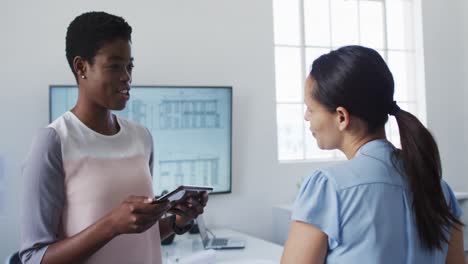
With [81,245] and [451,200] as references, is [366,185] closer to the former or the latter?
[451,200]

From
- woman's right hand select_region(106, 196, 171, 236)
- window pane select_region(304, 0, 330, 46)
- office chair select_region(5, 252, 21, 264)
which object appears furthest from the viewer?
window pane select_region(304, 0, 330, 46)

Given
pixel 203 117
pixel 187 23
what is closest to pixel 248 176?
pixel 203 117

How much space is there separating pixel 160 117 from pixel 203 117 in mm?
311

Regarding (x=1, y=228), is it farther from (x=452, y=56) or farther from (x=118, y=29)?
(x=452, y=56)

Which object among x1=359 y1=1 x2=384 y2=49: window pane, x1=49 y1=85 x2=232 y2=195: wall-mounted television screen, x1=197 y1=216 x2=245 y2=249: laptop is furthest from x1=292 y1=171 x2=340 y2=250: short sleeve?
x1=359 y1=1 x2=384 y2=49: window pane

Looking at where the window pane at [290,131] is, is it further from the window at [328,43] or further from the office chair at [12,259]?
the office chair at [12,259]

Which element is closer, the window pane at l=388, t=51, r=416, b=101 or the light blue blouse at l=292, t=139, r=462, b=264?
the light blue blouse at l=292, t=139, r=462, b=264

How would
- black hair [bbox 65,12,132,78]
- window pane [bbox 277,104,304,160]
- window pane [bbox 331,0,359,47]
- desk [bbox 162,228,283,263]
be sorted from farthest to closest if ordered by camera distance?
window pane [bbox 331,0,359,47] < window pane [bbox 277,104,304,160] < desk [bbox 162,228,283,263] < black hair [bbox 65,12,132,78]

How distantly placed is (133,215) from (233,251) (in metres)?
1.66

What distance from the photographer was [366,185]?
1021 mm

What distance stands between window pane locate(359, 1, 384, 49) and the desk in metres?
Answer: 2.17

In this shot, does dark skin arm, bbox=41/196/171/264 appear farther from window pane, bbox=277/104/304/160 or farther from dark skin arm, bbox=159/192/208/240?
window pane, bbox=277/104/304/160

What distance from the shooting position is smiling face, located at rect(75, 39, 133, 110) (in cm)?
131

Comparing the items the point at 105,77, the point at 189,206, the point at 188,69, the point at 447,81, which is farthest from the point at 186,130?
the point at 447,81
